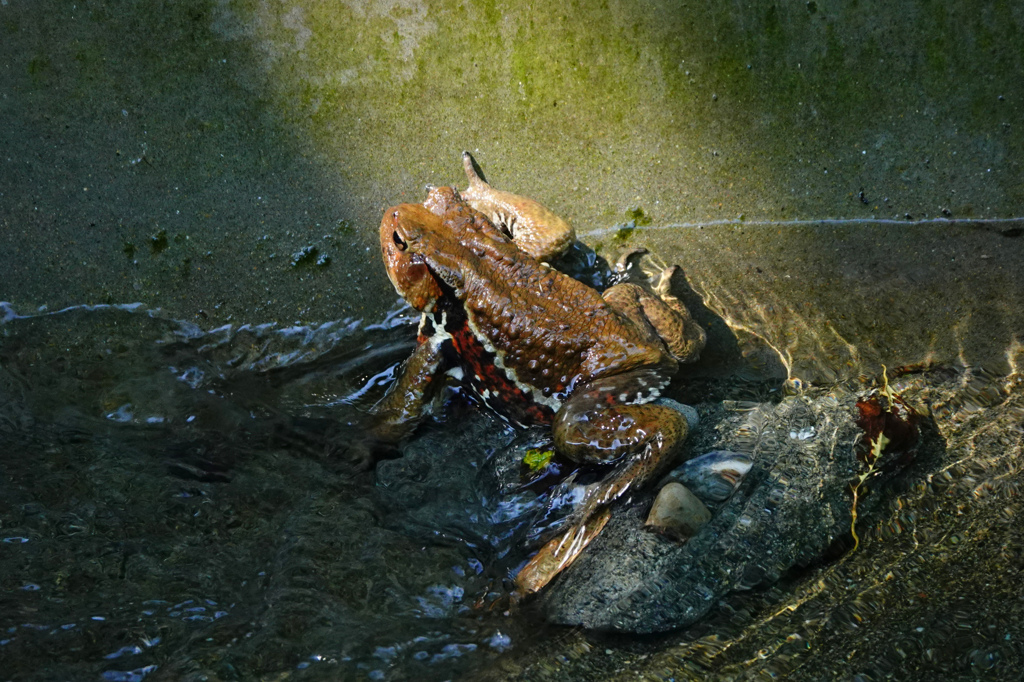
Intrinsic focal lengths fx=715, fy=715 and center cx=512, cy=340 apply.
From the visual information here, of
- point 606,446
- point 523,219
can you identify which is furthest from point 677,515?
point 523,219

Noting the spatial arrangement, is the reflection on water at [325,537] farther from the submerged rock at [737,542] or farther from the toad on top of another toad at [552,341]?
the toad on top of another toad at [552,341]

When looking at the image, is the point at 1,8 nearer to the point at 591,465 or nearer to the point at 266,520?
the point at 266,520

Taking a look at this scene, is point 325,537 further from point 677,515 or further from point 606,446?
point 677,515

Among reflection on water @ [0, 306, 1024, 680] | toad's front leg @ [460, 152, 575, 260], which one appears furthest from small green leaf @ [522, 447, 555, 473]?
toad's front leg @ [460, 152, 575, 260]

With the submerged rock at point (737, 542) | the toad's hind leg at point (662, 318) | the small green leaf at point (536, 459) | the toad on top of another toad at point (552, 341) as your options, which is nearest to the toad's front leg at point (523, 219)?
the toad on top of another toad at point (552, 341)

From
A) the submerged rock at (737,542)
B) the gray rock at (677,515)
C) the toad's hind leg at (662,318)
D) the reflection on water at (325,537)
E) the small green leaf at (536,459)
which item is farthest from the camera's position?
the small green leaf at (536,459)

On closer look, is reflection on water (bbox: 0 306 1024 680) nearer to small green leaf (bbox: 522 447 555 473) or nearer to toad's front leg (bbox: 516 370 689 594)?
small green leaf (bbox: 522 447 555 473)

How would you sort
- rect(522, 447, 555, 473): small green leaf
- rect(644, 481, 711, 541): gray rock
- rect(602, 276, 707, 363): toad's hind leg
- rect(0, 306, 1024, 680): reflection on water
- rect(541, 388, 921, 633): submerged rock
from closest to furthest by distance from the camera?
rect(0, 306, 1024, 680): reflection on water < rect(541, 388, 921, 633): submerged rock < rect(644, 481, 711, 541): gray rock < rect(602, 276, 707, 363): toad's hind leg < rect(522, 447, 555, 473): small green leaf
